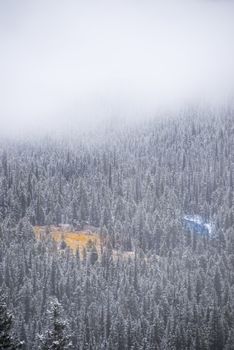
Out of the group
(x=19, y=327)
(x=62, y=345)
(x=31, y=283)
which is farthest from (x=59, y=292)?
(x=62, y=345)

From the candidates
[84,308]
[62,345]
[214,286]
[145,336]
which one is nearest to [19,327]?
[84,308]

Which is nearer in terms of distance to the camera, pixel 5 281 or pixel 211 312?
pixel 211 312

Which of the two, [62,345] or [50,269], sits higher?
[62,345]

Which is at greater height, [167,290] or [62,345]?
[62,345]

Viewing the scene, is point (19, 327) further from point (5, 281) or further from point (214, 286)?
point (214, 286)

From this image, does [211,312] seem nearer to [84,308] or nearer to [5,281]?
[84,308]

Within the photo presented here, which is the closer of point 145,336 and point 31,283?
point 145,336

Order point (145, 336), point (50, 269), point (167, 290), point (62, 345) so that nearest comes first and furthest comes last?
point (62, 345)
point (145, 336)
point (167, 290)
point (50, 269)

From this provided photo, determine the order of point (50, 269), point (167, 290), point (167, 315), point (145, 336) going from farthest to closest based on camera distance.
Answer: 1. point (50, 269)
2. point (167, 290)
3. point (167, 315)
4. point (145, 336)

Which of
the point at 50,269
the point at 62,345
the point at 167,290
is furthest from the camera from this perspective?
the point at 50,269
